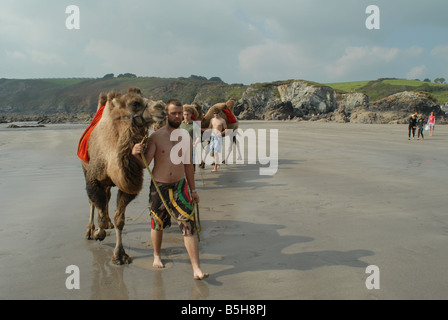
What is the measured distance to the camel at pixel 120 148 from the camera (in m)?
4.41

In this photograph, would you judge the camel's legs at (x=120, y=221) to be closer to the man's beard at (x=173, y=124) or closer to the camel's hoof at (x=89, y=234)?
the man's beard at (x=173, y=124)

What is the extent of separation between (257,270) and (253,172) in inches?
293

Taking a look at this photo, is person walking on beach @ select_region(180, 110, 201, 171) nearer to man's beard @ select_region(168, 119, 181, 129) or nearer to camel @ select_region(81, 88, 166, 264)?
camel @ select_region(81, 88, 166, 264)

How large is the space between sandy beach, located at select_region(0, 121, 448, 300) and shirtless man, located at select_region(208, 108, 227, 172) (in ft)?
5.68

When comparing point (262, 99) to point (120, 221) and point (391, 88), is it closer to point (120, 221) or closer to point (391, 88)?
point (391, 88)

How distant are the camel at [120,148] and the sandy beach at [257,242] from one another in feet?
2.43

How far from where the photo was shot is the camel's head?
4.22 meters

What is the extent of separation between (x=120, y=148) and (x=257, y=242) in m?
2.54

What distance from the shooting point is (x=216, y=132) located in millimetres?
12359

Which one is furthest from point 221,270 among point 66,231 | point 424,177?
point 424,177

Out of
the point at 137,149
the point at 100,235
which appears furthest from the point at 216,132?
the point at 137,149

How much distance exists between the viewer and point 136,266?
4.86 meters
